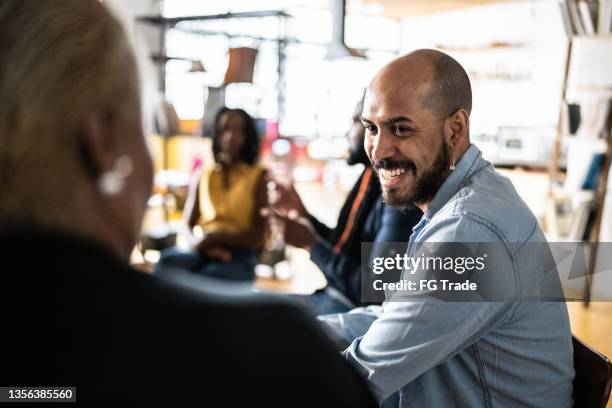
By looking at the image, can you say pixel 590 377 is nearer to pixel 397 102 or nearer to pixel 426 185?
pixel 426 185

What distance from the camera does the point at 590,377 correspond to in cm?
112

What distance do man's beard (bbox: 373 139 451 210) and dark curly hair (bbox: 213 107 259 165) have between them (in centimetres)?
249

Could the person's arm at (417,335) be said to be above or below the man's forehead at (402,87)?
below

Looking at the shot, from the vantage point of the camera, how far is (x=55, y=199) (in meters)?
0.46

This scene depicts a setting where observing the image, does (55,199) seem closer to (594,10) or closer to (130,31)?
(130,31)

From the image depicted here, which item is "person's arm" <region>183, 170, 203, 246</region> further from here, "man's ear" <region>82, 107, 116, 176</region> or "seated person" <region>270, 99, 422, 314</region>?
"man's ear" <region>82, 107, 116, 176</region>

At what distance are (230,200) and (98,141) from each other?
315 centimetres

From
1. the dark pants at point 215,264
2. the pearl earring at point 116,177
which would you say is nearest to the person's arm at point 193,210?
the dark pants at point 215,264

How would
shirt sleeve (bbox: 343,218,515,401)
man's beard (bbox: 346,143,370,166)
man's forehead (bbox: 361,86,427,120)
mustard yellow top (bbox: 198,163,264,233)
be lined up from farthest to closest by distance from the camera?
mustard yellow top (bbox: 198,163,264,233)
man's beard (bbox: 346,143,370,166)
man's forehead (bbox: 361,86,427,120)
shirt sleeve (bbox: 343,218,515,401)

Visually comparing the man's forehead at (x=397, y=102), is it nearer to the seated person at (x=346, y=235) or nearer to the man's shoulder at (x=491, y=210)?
the man's shoulder at (x=491, y=210)

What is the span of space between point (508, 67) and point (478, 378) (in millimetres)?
7205

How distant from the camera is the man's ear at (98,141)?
0.47m

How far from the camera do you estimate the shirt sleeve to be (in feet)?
3.37

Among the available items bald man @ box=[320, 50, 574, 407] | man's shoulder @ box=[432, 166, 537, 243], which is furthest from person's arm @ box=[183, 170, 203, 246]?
man's shoulder @ box=[432, 166, 537, 243]
